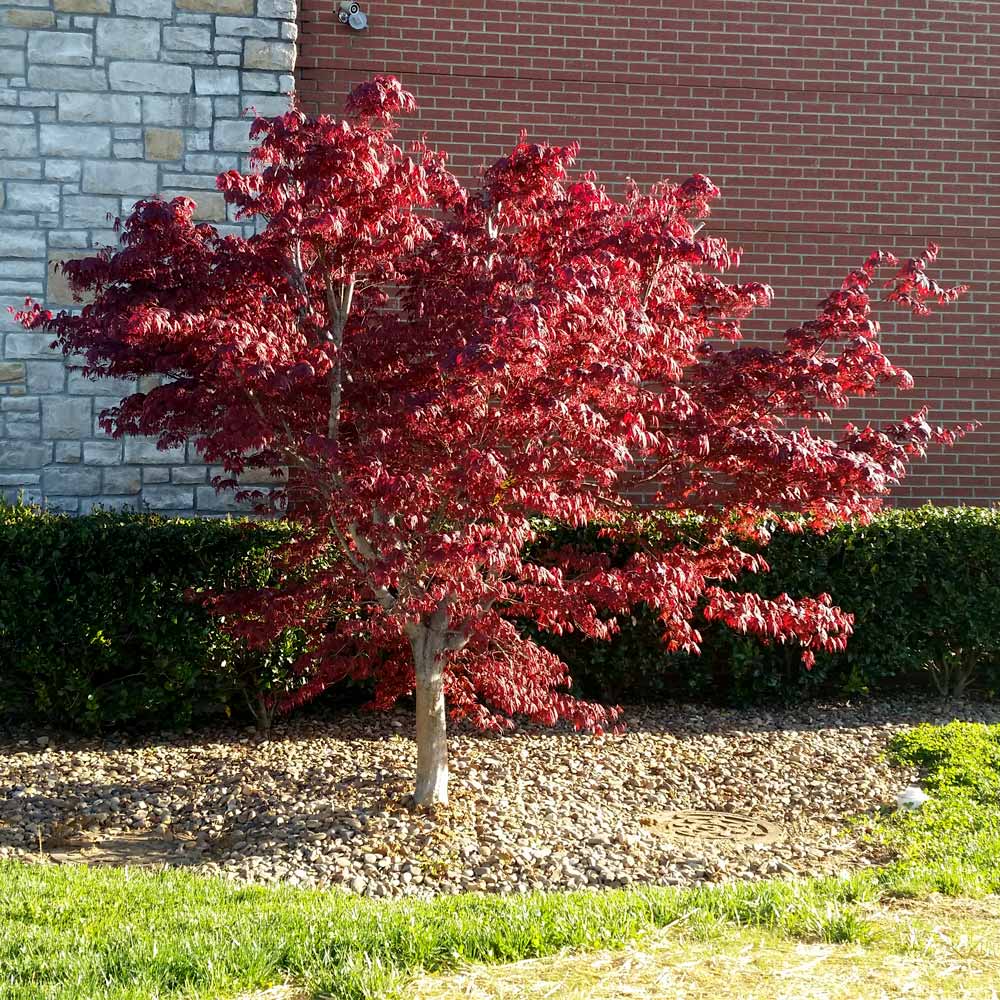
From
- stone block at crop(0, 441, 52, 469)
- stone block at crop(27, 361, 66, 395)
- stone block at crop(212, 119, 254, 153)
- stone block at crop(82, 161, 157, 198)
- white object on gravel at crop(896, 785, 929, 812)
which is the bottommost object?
white object on gravel at crop(896, 785, 929, 812)

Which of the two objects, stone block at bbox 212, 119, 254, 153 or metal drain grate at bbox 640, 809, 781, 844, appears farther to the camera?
stone block at bbox 212, 119, 254, 153

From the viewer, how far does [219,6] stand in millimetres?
7934

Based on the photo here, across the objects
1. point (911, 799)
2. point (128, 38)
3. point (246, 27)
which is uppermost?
point (246, 27)

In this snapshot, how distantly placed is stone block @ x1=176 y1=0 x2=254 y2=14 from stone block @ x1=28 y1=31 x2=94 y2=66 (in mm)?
709

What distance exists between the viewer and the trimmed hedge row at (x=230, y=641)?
661 cm

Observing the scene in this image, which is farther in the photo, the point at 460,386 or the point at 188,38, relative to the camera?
the point at 188,38

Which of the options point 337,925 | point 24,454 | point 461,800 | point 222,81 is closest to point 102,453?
point 24,454

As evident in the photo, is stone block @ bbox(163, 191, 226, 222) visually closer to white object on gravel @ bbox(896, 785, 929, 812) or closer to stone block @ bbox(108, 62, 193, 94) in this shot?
stone block @ bbox(108, 62, 193, 94)

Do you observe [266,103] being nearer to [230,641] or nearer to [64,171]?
[64,171]

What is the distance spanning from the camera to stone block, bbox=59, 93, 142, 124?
7.84 m

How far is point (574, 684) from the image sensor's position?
7.48 meters

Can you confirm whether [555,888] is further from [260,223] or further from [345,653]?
[260,223]

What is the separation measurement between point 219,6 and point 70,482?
3.48 meters

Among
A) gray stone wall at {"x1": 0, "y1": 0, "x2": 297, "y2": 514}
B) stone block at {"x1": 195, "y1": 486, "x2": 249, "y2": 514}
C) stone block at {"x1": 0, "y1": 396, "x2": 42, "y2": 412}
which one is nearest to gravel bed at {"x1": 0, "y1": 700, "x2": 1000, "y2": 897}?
stone block at {"x1": 195, "y1": 486, "x2": 249, "y2": 514}
